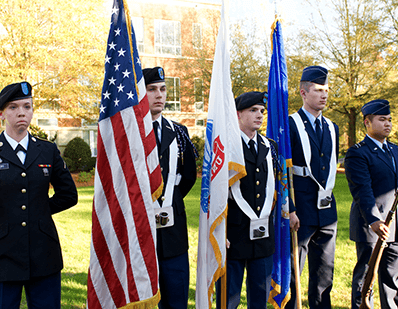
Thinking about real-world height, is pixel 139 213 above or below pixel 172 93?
below

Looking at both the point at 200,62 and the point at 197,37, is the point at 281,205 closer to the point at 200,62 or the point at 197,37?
the point at 200,62

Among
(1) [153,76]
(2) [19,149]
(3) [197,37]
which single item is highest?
(3) [197,37]

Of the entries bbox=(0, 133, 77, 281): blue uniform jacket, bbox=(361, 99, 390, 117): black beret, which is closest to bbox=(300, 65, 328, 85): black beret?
bbox=(361, 99, 390, 117): black beret

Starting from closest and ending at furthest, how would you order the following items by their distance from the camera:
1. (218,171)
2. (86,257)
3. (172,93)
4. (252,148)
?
1. (218,171)
2. (252,148)
3. (86,257)
4. (172,93)

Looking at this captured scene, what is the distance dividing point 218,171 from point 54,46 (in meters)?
17.5

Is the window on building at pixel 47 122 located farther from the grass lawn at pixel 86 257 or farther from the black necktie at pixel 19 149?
the black necktie at pixel 19 149

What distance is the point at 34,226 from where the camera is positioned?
3.06m

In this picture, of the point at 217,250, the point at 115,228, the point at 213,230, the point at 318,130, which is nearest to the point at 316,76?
the point at 318,130

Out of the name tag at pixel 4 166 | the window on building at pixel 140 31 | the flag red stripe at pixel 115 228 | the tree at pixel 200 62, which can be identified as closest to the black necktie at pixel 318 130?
the flag red stripe at pixel 115 228

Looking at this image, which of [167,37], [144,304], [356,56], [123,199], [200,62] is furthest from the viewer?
[167,37]

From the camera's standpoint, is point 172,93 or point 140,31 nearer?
point 172,93

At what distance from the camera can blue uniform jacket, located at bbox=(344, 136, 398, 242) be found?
13.3ft

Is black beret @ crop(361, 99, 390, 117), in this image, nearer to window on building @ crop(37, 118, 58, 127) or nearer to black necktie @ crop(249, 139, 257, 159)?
black necktie @ crop(249, 139, 257, 159)

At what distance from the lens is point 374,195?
4.18 meters
